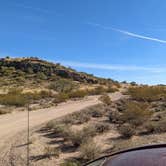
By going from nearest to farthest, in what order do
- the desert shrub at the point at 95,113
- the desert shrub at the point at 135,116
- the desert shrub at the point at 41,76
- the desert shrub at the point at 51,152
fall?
the desert shrub at the point at 51,152 → the desert shrub at the point at 135,116 → the desert shrub at the point at 95,113 → the desert shrub at the point at 41,76

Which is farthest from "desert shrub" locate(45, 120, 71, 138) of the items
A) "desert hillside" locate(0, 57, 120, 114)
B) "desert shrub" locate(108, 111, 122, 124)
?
"desert hillside" locate(0, 57, 120, 114)

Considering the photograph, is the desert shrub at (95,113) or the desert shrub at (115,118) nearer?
the desert shrub at (115,118)

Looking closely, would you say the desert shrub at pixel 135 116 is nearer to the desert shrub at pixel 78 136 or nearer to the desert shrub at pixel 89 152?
the desert shrub at pixel 78 136

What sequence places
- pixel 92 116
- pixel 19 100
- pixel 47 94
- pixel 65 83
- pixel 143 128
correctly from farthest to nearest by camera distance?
pixel 65 83 < pixel 47 94 < pixel 19 100 < pixel 92 116 < pixel 143 128

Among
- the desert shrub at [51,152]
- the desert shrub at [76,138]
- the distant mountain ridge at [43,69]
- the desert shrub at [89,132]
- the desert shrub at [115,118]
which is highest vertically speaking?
the distant mountain ridge at [43,69]

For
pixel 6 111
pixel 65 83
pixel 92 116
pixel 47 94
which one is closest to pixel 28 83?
pixel 65 83

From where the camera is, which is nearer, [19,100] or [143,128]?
[143,128]

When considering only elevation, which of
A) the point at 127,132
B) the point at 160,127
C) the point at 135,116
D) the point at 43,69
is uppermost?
the point at 43,69

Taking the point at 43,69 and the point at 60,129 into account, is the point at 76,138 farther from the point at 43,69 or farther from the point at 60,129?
the point at 43,69

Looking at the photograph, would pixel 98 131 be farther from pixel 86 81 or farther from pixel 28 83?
pixel 86 81

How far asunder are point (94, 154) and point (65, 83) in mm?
58942

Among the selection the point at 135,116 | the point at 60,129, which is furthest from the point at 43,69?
the point at 60,129

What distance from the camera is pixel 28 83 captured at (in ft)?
255

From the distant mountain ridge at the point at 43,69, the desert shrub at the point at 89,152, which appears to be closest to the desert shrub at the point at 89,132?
the desert shrub at the point at 89,152
